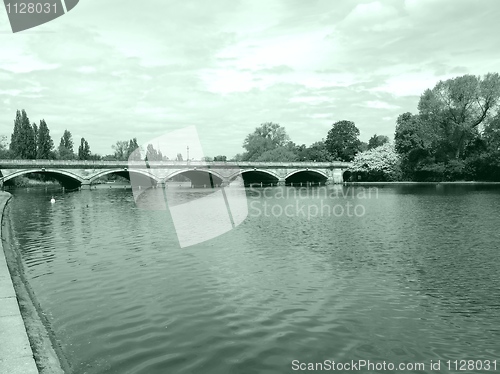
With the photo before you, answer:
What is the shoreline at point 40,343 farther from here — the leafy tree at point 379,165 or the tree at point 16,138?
the tree at point 16,138

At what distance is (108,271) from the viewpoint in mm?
16531

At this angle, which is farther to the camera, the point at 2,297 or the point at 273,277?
the point at 273,277

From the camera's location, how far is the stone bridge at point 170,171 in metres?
77.1

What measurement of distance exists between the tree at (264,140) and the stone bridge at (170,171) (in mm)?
21104

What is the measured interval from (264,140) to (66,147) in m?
61.0

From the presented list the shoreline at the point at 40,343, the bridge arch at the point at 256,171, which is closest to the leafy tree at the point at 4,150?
the bridge arch at the point at 256,171

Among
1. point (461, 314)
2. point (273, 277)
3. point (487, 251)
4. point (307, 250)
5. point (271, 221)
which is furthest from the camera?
point (271, 221)

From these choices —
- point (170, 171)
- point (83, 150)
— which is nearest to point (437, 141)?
point (170, 171)

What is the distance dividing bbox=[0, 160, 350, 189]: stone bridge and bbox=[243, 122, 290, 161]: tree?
2110cm

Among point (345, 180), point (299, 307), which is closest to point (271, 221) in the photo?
point (299, 307)

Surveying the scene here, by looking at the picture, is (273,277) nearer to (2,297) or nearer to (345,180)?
(2,297)

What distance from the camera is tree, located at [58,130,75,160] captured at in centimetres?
12938

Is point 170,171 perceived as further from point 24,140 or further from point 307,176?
point 307,176

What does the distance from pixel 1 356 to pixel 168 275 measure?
9.14 metres
